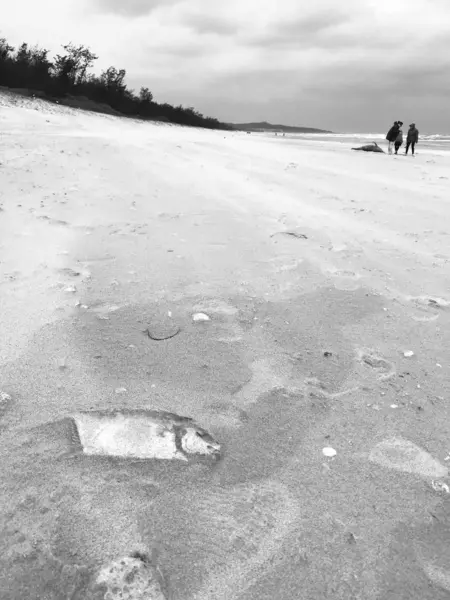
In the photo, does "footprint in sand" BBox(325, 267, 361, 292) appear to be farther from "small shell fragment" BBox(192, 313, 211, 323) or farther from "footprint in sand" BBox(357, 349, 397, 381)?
"small shell fragment" BBox(192, 313, 211, 323)

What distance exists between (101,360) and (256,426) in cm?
90

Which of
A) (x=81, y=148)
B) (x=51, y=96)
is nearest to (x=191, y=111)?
(x=51, y=96)

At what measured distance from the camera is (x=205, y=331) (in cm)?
276

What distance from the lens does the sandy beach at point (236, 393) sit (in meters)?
1.47

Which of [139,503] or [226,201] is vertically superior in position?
[226,201]

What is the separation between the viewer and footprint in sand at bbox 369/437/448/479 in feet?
5.97

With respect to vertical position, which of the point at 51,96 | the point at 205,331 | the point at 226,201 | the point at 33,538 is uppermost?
the point at 51,96

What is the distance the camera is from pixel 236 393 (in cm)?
224

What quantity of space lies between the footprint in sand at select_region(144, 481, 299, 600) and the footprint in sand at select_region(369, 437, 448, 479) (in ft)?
1.45

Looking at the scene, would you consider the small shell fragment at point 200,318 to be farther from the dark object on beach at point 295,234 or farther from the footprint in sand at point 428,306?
the dark object on beach at point 295,234

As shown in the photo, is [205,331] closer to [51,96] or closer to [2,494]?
[2,494]

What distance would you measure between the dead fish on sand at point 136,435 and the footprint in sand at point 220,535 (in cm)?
22

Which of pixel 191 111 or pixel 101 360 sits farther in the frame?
pixel 191 111

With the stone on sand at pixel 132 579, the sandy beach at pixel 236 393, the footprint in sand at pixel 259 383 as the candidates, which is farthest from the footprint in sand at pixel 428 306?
the stone on sand at pixel 132 579
